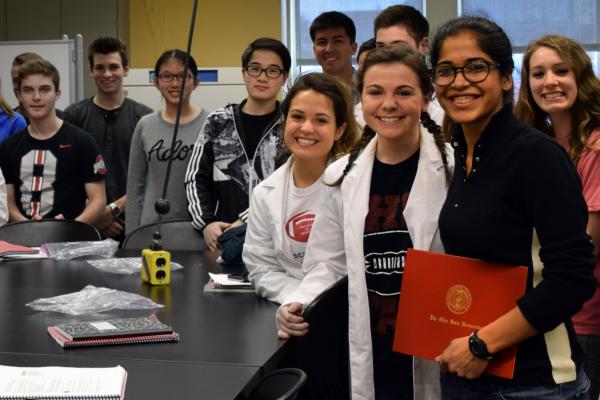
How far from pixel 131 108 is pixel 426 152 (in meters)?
2.76

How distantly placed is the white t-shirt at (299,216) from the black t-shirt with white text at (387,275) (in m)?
0.32

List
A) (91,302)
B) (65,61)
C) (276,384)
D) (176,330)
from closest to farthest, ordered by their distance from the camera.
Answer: (276,384) → (176,330) → (91,302) → (65,61)

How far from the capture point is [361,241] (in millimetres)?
1904

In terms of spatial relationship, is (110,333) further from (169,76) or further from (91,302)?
(169,76)

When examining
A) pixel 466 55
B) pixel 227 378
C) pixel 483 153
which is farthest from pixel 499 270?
pixel 227 378

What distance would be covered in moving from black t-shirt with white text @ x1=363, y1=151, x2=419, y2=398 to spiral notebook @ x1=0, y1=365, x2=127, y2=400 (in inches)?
26.2

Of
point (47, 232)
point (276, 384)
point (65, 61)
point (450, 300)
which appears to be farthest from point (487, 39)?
point (65, 61)

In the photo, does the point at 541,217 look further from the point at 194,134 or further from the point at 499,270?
the point at 194,134

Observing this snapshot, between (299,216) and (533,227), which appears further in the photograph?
(299,216)

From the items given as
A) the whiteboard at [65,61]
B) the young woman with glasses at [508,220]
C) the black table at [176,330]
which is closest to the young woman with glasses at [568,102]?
the young woman with glasses at [508,220]

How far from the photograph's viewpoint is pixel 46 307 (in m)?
2.04

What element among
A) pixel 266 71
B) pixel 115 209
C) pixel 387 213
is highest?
pixel 266 71

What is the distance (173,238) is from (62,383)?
1.83 meters

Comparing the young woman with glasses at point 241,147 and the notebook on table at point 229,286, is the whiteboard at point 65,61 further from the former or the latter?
the notebook on table at point 229,286
